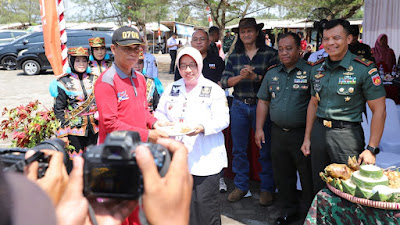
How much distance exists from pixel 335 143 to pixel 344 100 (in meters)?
0.33

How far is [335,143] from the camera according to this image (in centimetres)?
262

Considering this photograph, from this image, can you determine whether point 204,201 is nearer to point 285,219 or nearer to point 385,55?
point 285,219

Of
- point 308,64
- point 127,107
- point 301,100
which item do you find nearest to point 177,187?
point 127,107

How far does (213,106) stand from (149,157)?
1976mm

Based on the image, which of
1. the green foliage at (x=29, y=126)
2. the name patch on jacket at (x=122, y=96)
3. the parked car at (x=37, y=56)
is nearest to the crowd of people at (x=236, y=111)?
the name patch on jacket at (x=122, y=96)

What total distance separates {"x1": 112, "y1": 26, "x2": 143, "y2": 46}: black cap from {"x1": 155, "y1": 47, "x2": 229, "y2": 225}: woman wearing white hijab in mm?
410

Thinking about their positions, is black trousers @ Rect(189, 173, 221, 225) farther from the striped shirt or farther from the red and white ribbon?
the red and white ribbon

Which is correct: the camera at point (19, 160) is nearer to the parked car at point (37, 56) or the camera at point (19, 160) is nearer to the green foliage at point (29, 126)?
the green foliage at point (29, 126)

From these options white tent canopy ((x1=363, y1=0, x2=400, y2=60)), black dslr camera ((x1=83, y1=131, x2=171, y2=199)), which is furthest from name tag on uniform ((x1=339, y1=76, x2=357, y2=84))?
white tent canopy ((x1=363, y1=0, x2=400, y2=60))

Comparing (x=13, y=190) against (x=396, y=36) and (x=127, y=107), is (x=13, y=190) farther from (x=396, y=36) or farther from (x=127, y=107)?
(x=396, y=36)

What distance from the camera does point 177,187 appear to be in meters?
0.80

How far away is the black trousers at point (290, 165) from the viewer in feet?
10.6

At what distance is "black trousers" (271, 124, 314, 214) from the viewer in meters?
3.23

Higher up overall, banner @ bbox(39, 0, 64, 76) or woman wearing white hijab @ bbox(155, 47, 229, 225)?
banner @ bbox(39, 0, 64, 76)
